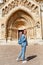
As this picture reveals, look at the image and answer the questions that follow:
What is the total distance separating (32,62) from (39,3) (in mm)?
11905

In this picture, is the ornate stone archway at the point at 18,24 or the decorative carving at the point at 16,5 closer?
the decorative carving at the point at 16,5

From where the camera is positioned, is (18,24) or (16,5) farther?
(18,24)

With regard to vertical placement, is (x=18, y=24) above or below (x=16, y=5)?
below

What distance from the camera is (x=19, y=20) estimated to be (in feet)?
69.9

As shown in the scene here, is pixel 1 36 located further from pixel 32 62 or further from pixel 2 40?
pixel 32 62

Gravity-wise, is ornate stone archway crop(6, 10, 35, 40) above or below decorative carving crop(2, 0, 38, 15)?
below

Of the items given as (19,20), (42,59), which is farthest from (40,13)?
(42,59)

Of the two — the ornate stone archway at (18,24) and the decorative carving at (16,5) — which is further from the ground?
the decorative carving at (16,5)

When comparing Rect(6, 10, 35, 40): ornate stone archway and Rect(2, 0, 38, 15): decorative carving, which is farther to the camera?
Rect(6, 10, 35, 40): ornate stone archway

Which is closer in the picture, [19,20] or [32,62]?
[32,62]

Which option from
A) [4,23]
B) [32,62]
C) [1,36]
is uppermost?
[4,23]

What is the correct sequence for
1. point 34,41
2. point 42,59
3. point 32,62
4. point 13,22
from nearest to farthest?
point 32,62 < point 42,59 < point 34,41 < point 13,22

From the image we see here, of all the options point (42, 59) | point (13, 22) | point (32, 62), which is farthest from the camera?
point (13, 22)

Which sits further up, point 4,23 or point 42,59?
point 4,23
